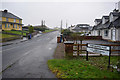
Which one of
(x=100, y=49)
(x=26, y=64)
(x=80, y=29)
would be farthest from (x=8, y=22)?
(x=80, y=29)

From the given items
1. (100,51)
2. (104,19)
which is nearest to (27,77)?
(100,51)

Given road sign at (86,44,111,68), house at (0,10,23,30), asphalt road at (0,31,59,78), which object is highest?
house at (0,10,23,30)

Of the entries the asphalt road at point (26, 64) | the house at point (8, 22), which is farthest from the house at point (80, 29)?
the asphalt road at point (26, 64)

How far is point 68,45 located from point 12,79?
195 inches

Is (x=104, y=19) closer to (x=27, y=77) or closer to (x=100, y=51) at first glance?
(x=100, y=51)

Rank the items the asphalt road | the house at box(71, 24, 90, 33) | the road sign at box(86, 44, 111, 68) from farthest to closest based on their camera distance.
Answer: the house at box(71, 24, 90, 33) → the road sign at box(86, 44, 111, 68) → the asphalt road

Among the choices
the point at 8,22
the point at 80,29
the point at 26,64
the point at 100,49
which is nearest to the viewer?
the point at 100,49

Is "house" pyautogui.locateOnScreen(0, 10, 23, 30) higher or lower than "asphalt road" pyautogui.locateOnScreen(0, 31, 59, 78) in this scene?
higher

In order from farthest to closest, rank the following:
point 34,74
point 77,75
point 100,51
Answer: point 100,51 → point 34,74 → point 77,75

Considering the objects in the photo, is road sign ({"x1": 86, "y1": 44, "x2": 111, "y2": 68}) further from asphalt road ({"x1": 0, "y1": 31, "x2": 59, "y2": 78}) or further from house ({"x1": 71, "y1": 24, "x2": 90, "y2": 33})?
house ({"x1": 71, "y1": 24, "x2": 90, "y2": 33})

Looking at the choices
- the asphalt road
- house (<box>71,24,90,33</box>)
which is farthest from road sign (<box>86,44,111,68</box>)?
house (<box>71,24,90,33</box>)

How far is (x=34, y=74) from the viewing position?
17.9ft

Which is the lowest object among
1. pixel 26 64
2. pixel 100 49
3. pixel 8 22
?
pixel 26 64

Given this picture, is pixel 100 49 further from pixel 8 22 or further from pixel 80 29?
pixel 80 29
